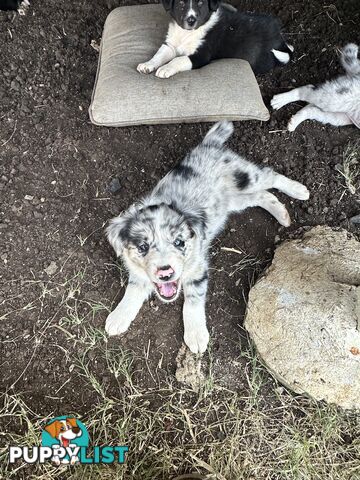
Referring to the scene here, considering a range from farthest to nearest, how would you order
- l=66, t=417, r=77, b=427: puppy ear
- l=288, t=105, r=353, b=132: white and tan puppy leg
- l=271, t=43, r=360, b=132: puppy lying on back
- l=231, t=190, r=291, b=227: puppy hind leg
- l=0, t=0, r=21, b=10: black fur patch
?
l=0, t=0, r=21, b=10: black fur patch → l=288, t=105, r=353, b=132: white and tan puppy leg → l=271, t=43, r=360, b=132: puppy lying on back → l=231, t=190, r=291, b=227: puppy hind leg → l=66, t=417, r=77, b=427: puppy ear

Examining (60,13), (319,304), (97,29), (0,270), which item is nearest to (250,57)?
(97,29)

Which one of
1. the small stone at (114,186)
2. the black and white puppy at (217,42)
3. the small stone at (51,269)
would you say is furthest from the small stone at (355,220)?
the small stone at (51,269)

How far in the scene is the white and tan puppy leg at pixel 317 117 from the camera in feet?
12.8

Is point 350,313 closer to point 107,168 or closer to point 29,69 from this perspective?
point 107,168

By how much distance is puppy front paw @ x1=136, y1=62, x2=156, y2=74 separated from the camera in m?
3.65

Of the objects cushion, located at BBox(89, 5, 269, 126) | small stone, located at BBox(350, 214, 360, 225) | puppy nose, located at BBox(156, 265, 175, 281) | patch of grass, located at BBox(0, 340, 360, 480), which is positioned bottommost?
patch of grass, located at BBox(0, 340, 360, 480)

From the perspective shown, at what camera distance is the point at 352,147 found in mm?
3955

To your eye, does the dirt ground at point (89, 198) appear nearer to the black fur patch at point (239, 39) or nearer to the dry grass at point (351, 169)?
the dry grass at point (351, 169)

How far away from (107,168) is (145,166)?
31 centimetres

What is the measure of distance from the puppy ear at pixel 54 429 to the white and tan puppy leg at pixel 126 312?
69 centimetres

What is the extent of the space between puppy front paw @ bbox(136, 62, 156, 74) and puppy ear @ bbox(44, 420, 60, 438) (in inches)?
105

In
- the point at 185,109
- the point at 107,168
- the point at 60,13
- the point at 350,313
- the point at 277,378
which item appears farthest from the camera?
the point at 60,13

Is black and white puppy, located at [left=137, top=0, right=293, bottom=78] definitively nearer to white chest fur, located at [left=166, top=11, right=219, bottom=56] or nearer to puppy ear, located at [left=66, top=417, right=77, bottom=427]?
white chest fur, located at [left=166, top=11, right=219, bottom=56]

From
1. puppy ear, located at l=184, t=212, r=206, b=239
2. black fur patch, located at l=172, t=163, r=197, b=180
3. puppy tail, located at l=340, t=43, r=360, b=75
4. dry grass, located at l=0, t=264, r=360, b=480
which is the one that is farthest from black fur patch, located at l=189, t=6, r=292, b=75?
dry grass, located at l=0, t=264, r=360, b=480
